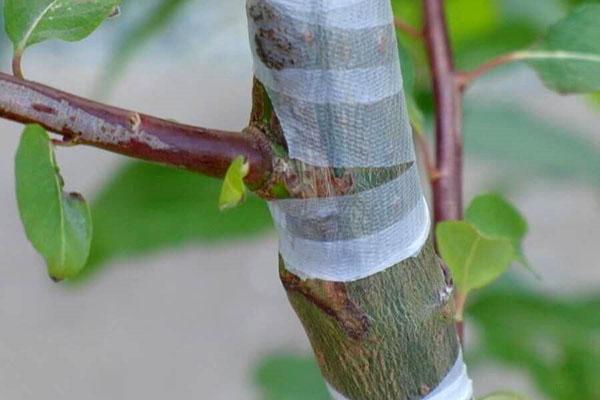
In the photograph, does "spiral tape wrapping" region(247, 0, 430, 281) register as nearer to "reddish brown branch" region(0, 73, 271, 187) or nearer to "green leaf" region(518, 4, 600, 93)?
"reddish brown branch" region(0, 73, 271, 187)

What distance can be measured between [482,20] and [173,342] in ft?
4.83

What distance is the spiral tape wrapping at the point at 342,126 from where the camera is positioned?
10.4 inches

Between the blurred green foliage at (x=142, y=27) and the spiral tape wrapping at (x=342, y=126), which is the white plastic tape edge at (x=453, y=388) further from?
the blurred green foliage at (x=142, y=27)

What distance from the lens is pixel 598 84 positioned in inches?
17.8

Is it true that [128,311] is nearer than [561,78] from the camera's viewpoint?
No

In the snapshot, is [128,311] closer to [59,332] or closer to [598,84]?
[59,332]

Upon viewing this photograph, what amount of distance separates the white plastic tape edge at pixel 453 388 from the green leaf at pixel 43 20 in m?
0.14

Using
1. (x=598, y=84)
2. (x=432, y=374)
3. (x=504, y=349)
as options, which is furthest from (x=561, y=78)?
(x=504, y=349)

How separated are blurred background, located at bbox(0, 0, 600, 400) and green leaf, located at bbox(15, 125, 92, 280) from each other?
18.5 inches

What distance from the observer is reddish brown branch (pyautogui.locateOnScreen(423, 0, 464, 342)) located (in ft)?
1.54

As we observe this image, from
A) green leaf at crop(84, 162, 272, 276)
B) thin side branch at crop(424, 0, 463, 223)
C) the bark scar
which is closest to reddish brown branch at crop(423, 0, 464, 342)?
thin side branch at crop(424, 0, 463, 223)

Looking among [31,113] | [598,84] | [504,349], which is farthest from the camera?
[504,349]

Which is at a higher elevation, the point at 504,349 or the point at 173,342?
the point at 504,349

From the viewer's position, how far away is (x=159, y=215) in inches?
34.4
